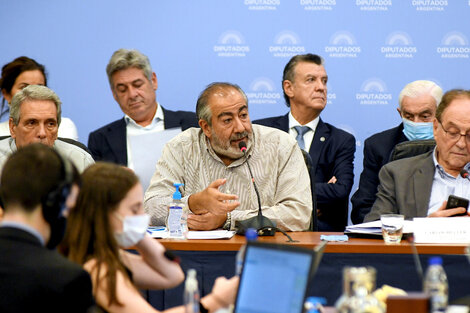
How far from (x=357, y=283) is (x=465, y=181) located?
2136mm

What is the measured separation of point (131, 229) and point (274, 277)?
0.57 meters

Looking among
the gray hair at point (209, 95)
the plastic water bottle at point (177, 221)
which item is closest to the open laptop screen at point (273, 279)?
the plastic water bottle at point (177, 221)

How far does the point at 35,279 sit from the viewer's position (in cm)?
188

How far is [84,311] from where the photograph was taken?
1.95 metres

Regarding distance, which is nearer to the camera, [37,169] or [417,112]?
[37,169]

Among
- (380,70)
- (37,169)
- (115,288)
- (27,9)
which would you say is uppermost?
(27,9)

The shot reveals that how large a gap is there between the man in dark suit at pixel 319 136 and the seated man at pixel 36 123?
60.6 inches

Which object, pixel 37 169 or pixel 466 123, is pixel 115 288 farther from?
pixel 466 123

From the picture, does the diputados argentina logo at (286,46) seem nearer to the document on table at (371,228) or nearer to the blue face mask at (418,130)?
the blue face mask at (418,130)

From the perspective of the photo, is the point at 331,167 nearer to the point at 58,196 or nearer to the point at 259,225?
the point at 259,225

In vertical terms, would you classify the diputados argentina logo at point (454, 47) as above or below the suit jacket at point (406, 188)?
above

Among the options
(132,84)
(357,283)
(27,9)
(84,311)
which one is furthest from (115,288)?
(27,9)

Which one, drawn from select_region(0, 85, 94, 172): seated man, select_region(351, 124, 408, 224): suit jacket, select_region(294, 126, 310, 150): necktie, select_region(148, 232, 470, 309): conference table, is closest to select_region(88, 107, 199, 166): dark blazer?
select_region(294, 126, 310, 150): necktie

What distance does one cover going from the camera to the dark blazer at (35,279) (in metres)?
1.88
